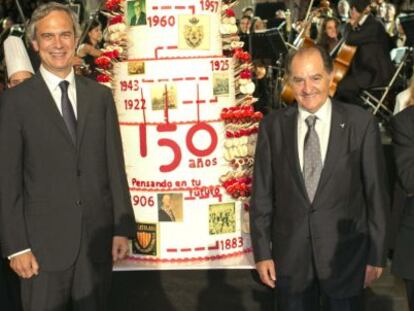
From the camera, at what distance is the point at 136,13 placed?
209 inches

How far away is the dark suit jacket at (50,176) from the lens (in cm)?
332

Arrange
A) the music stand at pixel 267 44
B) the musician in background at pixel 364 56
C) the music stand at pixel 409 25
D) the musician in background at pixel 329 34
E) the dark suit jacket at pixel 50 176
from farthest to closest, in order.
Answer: the music stand at pixel 267 44 < the musician in background at pixel 329 34 < the musician in background at pixel 364 56 < the music stand at pixel 409 25 < the dark suit jacket at pixel 50 176

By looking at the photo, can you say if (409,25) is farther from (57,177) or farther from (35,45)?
(57,177)

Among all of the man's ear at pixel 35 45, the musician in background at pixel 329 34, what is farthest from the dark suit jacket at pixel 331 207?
the musician in background at pixel 329 34

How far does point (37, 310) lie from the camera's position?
3459 mm

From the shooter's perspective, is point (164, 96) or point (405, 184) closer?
point (405, 184)

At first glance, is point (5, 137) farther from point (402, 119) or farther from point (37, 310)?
point (402, 119)

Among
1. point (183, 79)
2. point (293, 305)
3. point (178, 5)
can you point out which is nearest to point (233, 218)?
point (183, 79)

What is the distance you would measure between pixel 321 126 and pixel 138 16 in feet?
7.48

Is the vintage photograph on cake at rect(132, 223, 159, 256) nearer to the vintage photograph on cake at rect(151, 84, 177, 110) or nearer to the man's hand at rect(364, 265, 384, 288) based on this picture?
the vintage photograph on cake at rect(151, 84, 177, 110)

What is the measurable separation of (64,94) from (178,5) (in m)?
2.01

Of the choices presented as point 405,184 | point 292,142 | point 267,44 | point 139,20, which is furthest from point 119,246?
point 267,44

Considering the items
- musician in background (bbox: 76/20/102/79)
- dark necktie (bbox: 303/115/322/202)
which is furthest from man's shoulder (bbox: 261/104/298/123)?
musician in background (bbox: 76/20/102/79)

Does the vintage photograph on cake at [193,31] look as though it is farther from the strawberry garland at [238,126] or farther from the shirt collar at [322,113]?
the shirt collar at [322,113]
